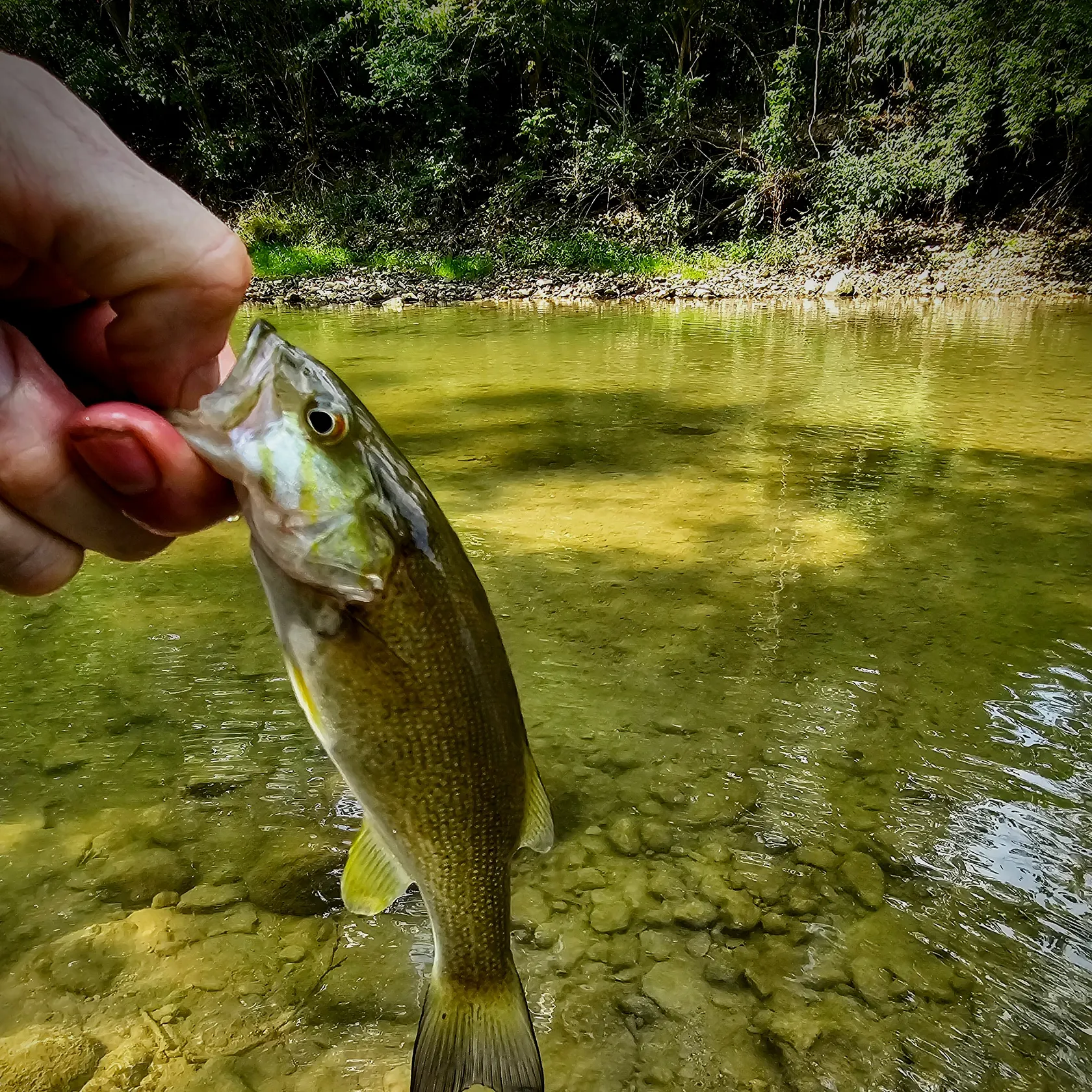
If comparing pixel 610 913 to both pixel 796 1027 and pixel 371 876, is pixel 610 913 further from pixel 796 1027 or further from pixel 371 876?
pixel 371 876

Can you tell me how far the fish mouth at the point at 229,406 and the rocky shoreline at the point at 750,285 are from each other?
17.9 meters

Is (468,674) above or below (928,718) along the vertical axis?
above

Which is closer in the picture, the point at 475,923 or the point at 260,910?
the point at 475,923

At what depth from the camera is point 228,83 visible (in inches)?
1057

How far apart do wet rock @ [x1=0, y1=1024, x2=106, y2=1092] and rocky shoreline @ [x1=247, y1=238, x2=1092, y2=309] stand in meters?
17.6

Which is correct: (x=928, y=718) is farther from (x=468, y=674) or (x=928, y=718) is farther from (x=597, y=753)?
(x=468, y=674)

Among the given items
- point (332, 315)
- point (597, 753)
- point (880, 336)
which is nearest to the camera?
point (597, 753)

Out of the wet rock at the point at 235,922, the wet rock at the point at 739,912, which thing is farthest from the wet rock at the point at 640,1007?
the wet rock at the point at 235,922

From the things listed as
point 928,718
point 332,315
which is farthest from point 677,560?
point 332,315

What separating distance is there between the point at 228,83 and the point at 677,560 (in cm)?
2849

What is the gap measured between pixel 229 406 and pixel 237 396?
20 mm

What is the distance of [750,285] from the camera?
63.6 feet

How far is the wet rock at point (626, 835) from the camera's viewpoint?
8.80ft

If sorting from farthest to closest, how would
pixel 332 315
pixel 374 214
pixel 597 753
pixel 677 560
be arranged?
1. pixel 374 214
2. pixel 332 315
3. pixel 677 560
4. pixel 597 753
